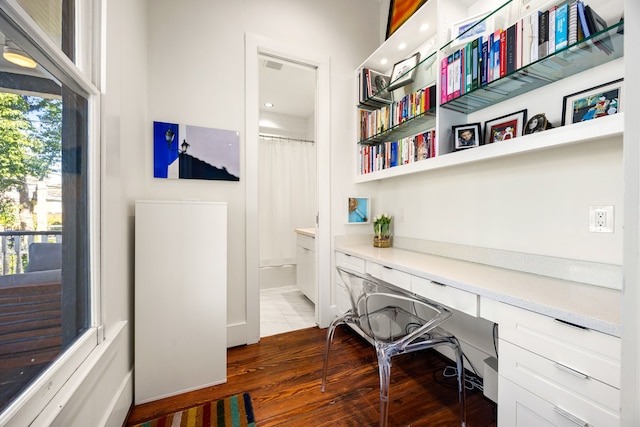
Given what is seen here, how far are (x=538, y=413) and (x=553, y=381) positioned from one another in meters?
0.14

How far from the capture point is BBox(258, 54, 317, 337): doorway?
3318 mm

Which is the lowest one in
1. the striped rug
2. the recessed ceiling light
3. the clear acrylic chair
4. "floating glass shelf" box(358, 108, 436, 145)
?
the striped rug

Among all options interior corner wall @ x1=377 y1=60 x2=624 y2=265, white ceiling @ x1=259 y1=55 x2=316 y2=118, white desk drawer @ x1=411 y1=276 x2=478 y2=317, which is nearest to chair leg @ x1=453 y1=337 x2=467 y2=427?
white desk drawer @ x1=411 y1=276 x2=478 y2=317

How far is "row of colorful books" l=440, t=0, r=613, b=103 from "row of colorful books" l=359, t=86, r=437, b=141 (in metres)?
0.15

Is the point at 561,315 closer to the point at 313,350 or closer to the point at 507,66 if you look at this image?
the point at 507,66

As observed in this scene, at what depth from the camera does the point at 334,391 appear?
1.55 metres

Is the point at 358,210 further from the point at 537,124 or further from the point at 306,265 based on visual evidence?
the point at 537,124

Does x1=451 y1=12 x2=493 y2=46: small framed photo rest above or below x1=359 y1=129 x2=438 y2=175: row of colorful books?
above

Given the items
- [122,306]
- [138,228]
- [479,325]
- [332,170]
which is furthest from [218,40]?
[479,325]

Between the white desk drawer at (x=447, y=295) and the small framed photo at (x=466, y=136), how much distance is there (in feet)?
2.79

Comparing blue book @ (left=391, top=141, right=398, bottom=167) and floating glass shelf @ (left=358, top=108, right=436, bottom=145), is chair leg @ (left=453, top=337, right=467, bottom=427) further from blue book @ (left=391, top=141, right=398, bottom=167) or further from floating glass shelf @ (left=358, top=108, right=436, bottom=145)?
floating glass shelf @ (left=358, top=108, right=436, bottom=145)

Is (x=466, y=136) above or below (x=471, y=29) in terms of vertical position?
below

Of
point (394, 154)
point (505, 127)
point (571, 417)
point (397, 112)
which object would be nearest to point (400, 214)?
point (394, 154)

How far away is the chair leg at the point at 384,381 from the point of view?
3.55 feet
